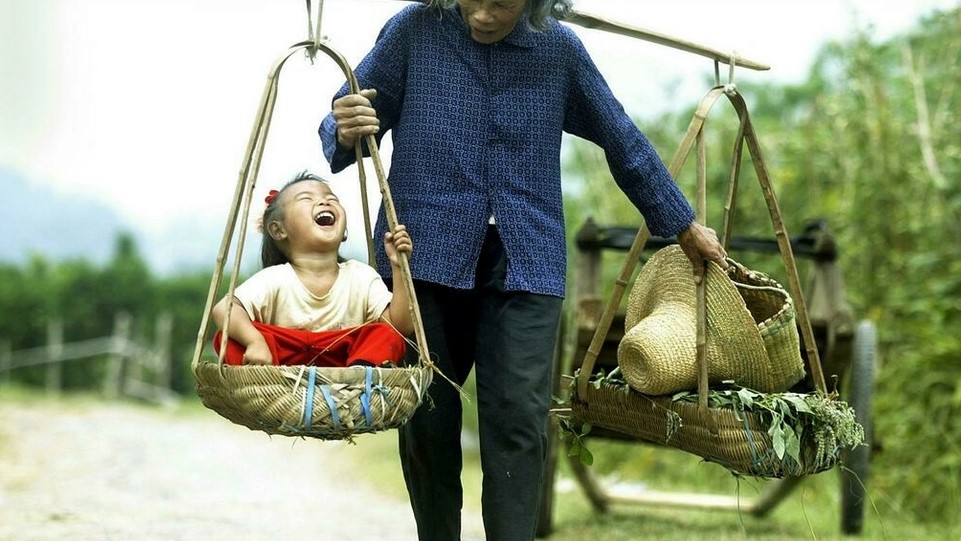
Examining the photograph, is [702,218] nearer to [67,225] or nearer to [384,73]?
[384,73]

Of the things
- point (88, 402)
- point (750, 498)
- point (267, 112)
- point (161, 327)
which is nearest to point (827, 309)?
point (750, 498)

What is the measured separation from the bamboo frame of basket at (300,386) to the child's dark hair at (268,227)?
0.27 metres

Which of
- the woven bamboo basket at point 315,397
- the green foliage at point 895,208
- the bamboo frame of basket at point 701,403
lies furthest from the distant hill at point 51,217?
the woven bamboo basket at point 315,397

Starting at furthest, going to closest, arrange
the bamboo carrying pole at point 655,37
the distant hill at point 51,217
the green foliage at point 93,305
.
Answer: the distant hill at point 51,217 < the green foliage at point 93,305 < the bamboo carrying pole at point 655,37

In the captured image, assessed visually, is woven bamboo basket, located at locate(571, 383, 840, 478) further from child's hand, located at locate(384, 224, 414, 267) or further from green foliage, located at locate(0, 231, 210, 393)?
green foliage, located at locate(0, 231, 210, 393)

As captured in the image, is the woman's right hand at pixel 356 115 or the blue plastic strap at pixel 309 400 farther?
the woman's right hand at pixel 356 115

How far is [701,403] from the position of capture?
11.3ft

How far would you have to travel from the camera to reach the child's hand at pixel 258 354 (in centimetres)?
312

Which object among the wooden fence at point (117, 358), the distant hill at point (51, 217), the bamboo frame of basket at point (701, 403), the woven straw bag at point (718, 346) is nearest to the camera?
the bamboo frame of basket at point (701, 403)

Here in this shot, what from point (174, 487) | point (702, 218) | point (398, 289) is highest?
point (702, 218)

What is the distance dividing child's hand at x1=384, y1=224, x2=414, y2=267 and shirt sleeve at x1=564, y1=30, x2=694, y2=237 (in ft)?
2.16

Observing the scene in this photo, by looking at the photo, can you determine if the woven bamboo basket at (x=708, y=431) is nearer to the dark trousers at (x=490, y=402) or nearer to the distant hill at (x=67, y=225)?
the dark trousers at (x=490, y=402)

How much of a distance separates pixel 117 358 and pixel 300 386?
1597 cm

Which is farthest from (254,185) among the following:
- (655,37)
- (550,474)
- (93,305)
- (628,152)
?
(93,305)
